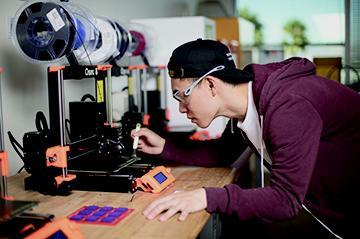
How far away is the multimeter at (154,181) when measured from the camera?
5.48 feet

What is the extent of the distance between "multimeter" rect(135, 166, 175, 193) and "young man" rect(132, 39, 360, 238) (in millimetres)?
245

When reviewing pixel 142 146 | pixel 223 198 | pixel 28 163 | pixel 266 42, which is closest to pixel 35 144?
pixel 28 163

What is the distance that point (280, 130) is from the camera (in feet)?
4.54

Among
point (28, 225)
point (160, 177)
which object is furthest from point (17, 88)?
point (28, 225)

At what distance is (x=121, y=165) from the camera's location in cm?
180

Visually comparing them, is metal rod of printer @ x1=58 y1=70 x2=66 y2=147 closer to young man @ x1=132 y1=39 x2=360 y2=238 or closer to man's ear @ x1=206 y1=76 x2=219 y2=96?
young man @ x1=132 y1=39 x2=360 y2=238

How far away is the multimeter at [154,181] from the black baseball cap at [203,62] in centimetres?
37

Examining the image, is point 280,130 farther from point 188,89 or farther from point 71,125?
point 71,125

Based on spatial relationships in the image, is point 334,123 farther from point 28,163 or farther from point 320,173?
point 28,163

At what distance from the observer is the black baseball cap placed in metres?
1.56

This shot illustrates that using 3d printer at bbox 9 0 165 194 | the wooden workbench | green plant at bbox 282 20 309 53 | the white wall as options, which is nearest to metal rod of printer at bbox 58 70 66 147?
3d printer at bbox 9 0 165 194

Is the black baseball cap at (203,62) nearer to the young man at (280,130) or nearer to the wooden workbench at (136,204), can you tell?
the young man at (280,130)

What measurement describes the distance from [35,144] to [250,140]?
76 cm

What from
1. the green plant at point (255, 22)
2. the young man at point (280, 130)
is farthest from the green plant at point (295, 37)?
the young man at point (280, 130)
